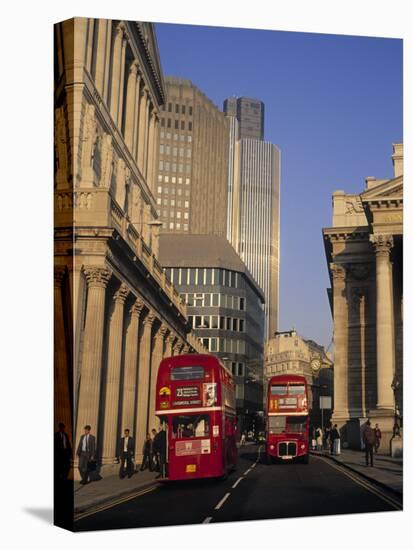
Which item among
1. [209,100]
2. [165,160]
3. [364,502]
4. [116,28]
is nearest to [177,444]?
[364,502]

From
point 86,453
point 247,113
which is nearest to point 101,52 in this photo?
point 247,113

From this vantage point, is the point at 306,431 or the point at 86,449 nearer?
the point at 86,449

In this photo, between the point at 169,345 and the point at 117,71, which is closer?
the point at 169,345

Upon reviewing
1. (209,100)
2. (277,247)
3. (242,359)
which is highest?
(209,100)

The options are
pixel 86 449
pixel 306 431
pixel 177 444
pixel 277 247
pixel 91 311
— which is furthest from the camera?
pixel 306 431

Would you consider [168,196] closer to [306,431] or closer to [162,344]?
[162,344]

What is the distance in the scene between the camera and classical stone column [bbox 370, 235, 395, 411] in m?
32.3

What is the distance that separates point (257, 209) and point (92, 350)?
7.35 meters

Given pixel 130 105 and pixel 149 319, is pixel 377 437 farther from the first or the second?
pixel 130 105

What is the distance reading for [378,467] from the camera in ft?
86.4

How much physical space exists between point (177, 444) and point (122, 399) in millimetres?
2150

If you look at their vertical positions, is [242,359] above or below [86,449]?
above

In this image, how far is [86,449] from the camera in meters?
20.7

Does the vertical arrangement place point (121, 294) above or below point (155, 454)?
above
